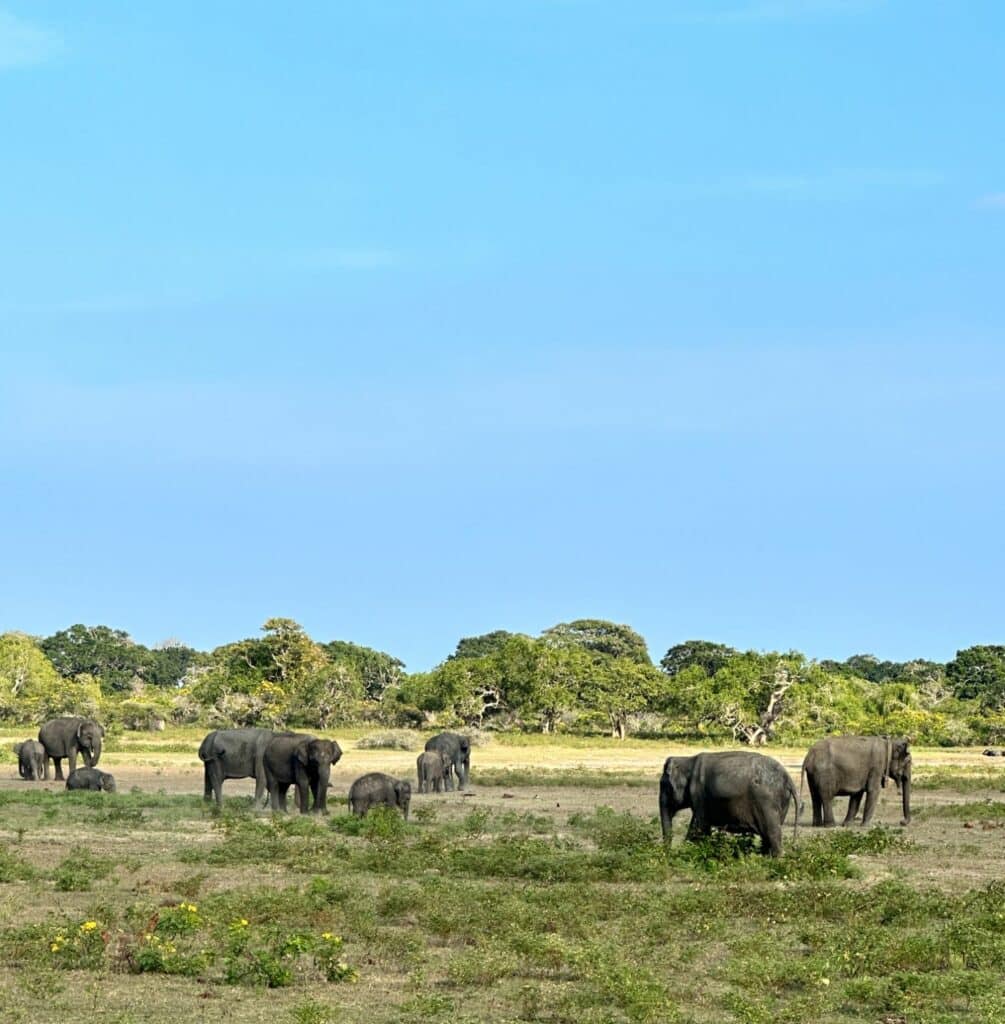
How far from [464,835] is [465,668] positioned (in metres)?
58.8

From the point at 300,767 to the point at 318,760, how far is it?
63 centimetres

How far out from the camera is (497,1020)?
14547 mm

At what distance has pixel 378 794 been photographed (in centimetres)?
3194

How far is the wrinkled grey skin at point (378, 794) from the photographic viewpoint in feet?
104

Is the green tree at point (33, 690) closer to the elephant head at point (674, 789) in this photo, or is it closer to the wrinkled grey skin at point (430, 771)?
the wrinkled grey skin at point (430, 771)

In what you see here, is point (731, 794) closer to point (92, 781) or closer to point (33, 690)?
point (92, 781)

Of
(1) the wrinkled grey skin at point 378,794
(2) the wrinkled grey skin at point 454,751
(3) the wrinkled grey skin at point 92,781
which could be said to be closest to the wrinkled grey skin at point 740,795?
(1) the wrinkled grey skin at point 378,794

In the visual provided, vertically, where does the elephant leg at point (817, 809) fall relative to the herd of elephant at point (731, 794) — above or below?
below

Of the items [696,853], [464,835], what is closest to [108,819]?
[464,835]

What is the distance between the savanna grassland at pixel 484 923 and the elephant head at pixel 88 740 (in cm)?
1419

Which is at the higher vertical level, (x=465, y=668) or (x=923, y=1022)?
(x=465, y=668)

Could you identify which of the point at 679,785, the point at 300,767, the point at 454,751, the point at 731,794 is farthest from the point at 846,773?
the point at 454,751

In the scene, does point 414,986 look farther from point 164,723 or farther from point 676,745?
point 164,723

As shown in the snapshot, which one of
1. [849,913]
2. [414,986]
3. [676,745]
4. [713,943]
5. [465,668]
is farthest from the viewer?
[465,668]
